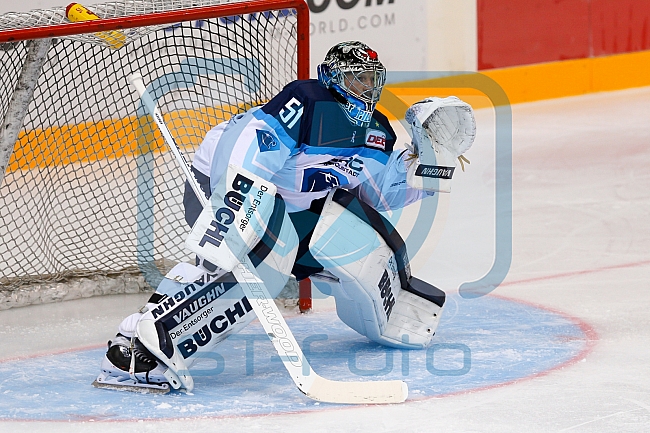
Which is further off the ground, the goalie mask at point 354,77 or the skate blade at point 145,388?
the goalie mask at point 354,77

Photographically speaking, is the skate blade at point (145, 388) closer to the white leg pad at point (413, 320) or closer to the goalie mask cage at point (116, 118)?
the white leg pad at point (413, 320)

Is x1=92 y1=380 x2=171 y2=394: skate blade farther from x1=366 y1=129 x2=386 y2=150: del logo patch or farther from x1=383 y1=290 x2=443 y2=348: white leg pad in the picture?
x1=366 y1=129 x2=386 y2=150: del logo patch

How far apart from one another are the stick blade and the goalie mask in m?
0.73

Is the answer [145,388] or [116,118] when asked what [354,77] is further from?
[116,118]

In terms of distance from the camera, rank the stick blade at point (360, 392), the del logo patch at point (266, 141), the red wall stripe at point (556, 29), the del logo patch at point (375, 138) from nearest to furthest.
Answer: the stick blade at point (360, 392)
the del logo patch at point (266, 141)
the del logo patch at point (375, 138)
the red wall stripe at point (556, 29)

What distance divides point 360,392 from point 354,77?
0.83 meters

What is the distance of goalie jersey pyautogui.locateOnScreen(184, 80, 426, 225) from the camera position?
2779 millimetres

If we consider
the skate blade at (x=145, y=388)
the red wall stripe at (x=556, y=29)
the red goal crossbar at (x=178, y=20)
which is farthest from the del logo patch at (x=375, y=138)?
the red wall stripe at (x=556, y=29)

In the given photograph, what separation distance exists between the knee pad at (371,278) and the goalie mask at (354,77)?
0.78ft

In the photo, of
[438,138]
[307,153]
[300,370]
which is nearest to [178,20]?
[307,153]

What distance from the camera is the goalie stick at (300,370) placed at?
2.63 m

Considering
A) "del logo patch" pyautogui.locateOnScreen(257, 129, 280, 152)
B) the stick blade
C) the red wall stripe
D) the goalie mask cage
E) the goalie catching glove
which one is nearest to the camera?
the stick blade

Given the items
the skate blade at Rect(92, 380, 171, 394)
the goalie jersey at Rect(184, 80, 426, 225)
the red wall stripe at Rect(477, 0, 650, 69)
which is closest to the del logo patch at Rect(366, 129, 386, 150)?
the goalie jersey at Rect(184, 80, 426, 225)

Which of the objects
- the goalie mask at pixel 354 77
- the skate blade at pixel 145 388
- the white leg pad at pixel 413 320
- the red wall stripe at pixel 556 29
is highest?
the red wall stripe at pixel 556 29
